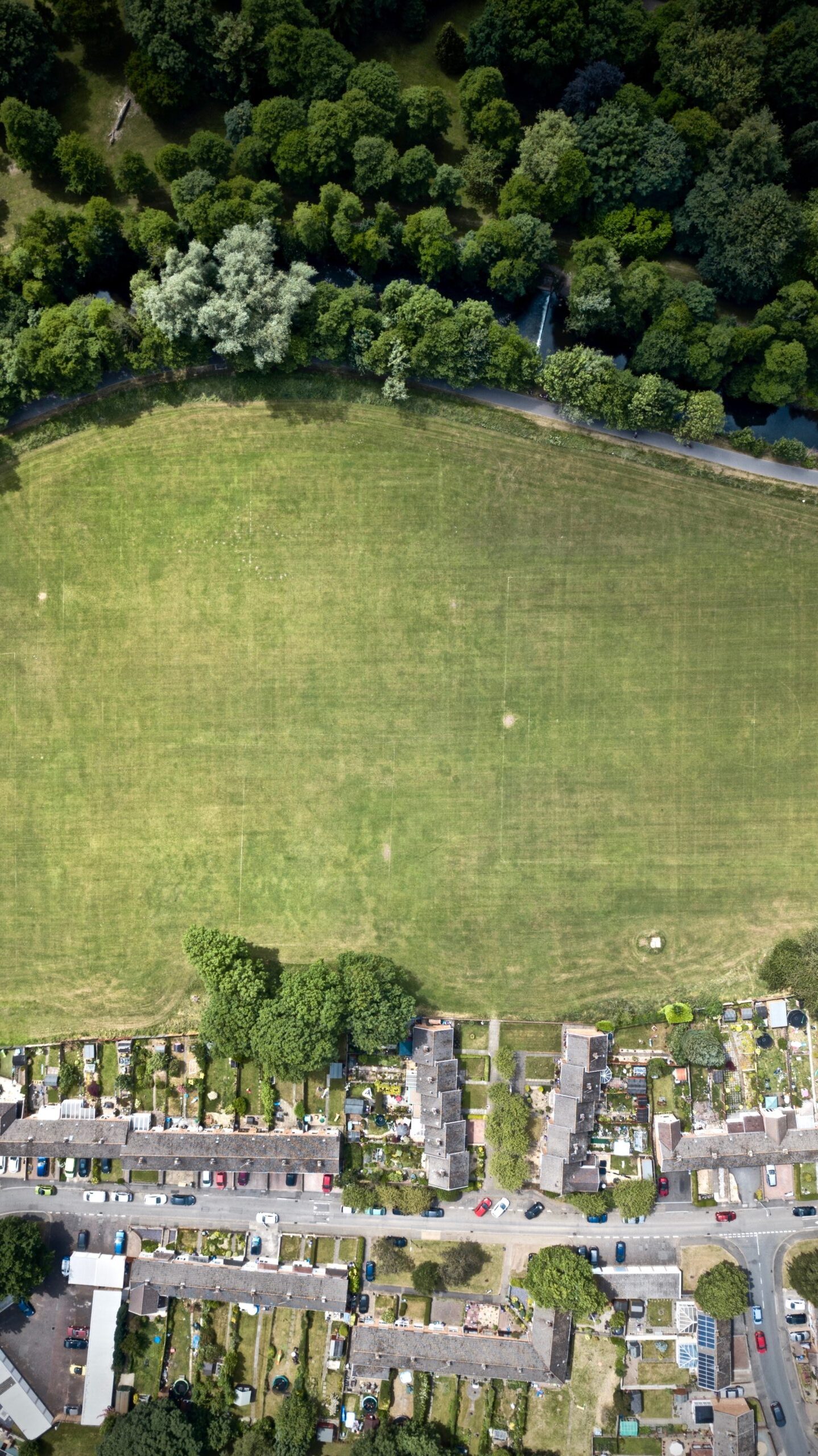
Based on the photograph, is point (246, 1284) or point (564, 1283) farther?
point (246, 1284)

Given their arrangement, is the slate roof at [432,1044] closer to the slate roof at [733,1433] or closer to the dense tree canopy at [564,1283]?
the dense tree canopy at [564,1283]

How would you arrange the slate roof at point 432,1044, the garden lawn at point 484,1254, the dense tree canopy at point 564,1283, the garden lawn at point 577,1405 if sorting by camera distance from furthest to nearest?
the garden lawn at point 484,1254, the garden lawn at point 577,1405, the slate roof at point 432,1044, the dense tree canopy at point 564,1283

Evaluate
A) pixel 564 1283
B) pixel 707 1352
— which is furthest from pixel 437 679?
pixel 707 1352

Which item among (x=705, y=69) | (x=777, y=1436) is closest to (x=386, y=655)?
(x=705, y=69)

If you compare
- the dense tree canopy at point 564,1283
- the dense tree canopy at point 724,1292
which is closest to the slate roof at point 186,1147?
the dense tree canopy at point 564,1283

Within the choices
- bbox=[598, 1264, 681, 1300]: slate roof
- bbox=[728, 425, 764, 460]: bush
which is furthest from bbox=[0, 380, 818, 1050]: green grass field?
bbox=[598, 1264, 681, 1300]: slate roof

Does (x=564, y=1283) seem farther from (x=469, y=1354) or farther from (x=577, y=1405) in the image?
(x=577, y=1405)
